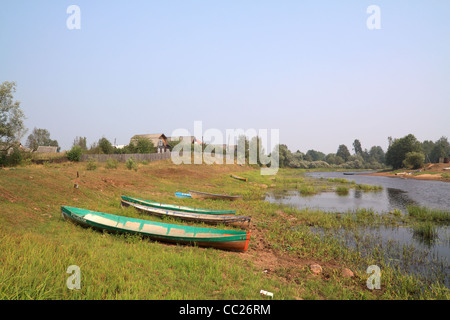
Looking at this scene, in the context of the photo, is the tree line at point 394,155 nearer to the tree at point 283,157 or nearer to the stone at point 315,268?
the tree at point 283,157

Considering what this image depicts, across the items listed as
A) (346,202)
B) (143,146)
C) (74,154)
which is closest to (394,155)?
(346,202)

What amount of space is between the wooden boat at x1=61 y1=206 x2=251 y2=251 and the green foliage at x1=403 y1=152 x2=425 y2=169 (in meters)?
82.6

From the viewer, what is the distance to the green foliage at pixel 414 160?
69.8 meters

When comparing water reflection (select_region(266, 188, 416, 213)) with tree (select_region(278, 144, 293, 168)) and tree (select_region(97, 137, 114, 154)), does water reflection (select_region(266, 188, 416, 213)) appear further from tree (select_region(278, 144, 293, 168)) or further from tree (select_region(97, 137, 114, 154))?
tree (select_region(278, 144, 293, 168))

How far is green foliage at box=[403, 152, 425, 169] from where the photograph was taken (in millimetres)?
69812

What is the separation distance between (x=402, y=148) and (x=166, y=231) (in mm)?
93809

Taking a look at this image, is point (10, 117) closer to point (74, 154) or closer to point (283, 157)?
point (74, 154)

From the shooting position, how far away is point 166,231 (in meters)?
10.2

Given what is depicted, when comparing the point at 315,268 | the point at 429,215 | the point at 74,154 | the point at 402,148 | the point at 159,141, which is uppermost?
the point at 159,141

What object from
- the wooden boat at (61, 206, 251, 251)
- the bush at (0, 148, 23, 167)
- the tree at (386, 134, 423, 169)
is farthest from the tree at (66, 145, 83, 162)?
the tree at (386, 134, 423, 169)

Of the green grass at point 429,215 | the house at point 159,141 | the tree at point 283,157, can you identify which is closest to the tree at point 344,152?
the tree at point 283,157

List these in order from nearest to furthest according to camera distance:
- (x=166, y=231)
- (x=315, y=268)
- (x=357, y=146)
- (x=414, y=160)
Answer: (x=315, y=268) → (x=166, y=231) → (x=414, y=160) → (x=357, y=146)

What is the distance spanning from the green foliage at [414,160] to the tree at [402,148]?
22.8ft

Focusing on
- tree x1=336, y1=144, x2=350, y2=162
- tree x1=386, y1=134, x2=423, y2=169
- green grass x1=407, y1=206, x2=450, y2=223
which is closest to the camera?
green grass x1=407, y1=206, x2=450, y2=223
